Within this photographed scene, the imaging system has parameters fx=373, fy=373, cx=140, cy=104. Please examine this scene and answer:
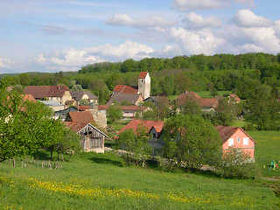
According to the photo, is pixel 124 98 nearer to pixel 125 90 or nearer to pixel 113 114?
pixel 125 90

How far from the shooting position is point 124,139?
40188 millimetres

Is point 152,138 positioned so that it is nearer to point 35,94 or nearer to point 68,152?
point 68,152

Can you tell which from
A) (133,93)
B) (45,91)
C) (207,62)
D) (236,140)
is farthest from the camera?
(207,62)

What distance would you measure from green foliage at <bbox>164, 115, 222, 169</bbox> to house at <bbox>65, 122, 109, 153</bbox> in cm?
1100

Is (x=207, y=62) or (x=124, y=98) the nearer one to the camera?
(x=124, y=98)

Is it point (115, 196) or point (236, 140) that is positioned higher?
point (236, 140)

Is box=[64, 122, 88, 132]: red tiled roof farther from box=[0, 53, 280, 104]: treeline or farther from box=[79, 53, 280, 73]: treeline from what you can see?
box=[79, 53, 280, 73]: treeline

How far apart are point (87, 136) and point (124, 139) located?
8.14 metres

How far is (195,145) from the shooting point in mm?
38094

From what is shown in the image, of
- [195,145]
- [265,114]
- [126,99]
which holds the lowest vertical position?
[195,145]

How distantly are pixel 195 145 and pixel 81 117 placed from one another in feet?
68.9

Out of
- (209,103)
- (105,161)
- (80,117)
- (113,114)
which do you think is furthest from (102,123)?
(209,103)

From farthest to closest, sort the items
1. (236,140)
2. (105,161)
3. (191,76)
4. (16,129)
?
(191,76), (236,140), (105,161), (16,129)

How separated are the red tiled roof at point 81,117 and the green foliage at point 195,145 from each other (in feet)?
55.4
